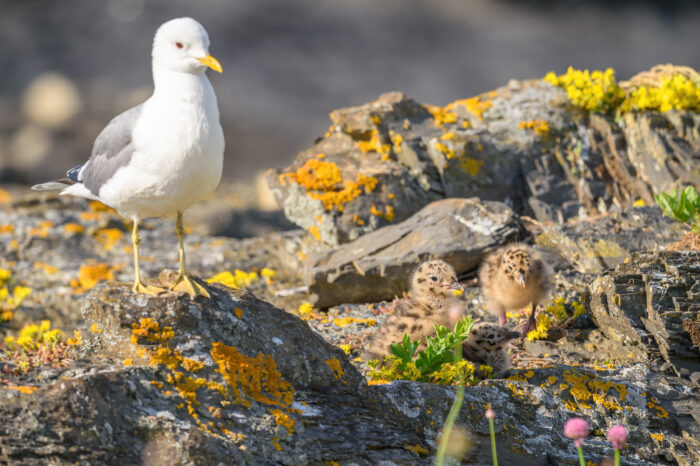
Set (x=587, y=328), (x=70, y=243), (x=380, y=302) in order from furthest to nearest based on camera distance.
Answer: (x=70, y=243), (x=380, y=302), (x=587, y=328)

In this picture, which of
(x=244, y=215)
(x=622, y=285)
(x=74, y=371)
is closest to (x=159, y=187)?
(x=74, y=371)

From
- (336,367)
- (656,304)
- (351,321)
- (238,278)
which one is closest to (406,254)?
(351,321)

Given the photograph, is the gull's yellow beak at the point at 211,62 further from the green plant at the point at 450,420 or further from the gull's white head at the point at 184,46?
the green plant at the point at 450,420

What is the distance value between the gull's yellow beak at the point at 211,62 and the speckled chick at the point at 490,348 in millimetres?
3768

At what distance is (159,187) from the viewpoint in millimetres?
5199

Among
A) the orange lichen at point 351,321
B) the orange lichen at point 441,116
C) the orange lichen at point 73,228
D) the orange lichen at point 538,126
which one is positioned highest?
the orange lichen at point 441,116

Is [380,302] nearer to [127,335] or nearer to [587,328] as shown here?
Answer: [587,328]

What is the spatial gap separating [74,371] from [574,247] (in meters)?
8.10

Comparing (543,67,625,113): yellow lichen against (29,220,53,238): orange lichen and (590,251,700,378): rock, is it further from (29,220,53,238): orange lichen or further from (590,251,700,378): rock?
(29,220,53,238): orange lichen

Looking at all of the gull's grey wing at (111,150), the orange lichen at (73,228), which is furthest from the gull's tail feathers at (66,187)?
→ the orange lichen at (73,228)

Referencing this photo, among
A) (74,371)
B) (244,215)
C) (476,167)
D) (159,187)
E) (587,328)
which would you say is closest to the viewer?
(74,371)

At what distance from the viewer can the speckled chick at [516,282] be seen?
8766mm

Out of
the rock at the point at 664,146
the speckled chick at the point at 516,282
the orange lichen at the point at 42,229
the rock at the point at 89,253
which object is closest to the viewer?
the speckled chick at the point at 516,282

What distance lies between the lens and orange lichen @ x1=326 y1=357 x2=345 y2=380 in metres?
5.30
